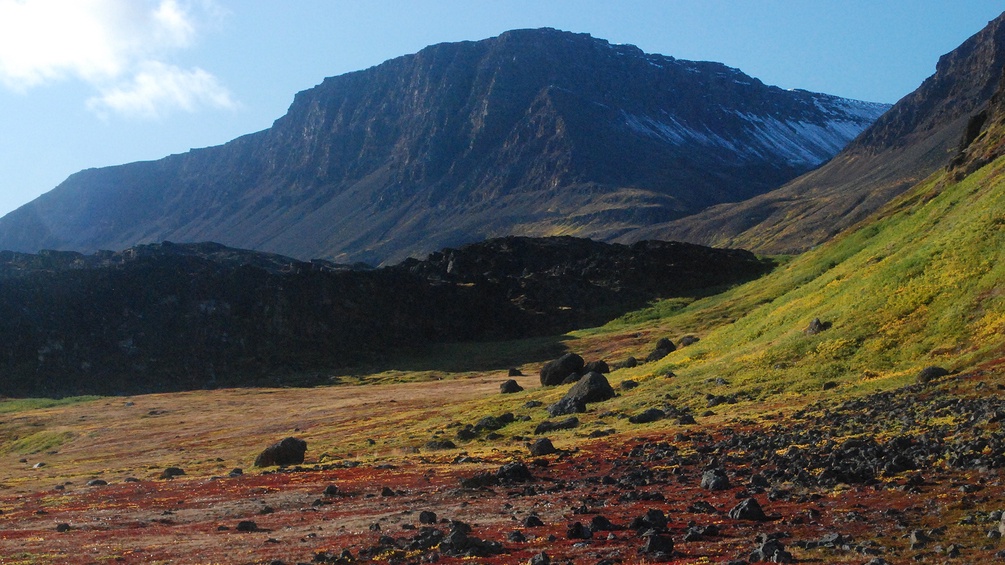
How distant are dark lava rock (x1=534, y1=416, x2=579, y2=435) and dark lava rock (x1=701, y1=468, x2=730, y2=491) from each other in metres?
22.1

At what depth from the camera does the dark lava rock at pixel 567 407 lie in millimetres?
52750

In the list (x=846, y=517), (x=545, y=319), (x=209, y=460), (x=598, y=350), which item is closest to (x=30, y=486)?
(x=209, y=460)

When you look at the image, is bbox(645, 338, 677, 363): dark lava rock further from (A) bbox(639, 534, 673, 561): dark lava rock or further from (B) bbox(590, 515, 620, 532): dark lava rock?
(A) bbox(639, 534, 673, 561): dark lava rock

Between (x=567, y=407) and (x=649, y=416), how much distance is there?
32.5 feet

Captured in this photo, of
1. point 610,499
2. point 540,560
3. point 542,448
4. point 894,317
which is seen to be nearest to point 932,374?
point 894,317

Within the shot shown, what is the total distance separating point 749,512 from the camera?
65.6 ft

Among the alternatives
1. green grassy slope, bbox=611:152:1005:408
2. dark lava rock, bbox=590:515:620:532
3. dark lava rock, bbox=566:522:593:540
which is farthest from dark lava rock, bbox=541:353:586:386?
dark lava rock, bbox=566:522:593:540

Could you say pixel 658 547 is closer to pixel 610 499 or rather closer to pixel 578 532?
pixel 578 532

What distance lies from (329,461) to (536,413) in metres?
13.4

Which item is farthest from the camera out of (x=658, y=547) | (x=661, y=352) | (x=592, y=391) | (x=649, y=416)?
(x=661, y=352)

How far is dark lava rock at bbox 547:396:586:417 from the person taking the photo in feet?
173

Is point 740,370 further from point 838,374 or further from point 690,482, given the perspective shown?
point 690,482

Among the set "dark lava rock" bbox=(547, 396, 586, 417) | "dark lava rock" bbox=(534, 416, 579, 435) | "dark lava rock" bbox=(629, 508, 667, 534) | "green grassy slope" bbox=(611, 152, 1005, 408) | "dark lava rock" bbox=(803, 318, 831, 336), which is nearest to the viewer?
"dark lava rock" bbox=(629, 508, 667, 534)

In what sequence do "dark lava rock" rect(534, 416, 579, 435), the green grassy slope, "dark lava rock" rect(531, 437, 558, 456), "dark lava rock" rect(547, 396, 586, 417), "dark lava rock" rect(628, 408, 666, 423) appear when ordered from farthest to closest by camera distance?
"dark lava rock" rect(547, 396, 586, 417), "dark lava rock" rect(534, 416, 579, 435), "dark lava rock" rect(628, 408, 666, 423), the green grassy slope, "dark lava rock" rect(531, 437, 558, 456)
